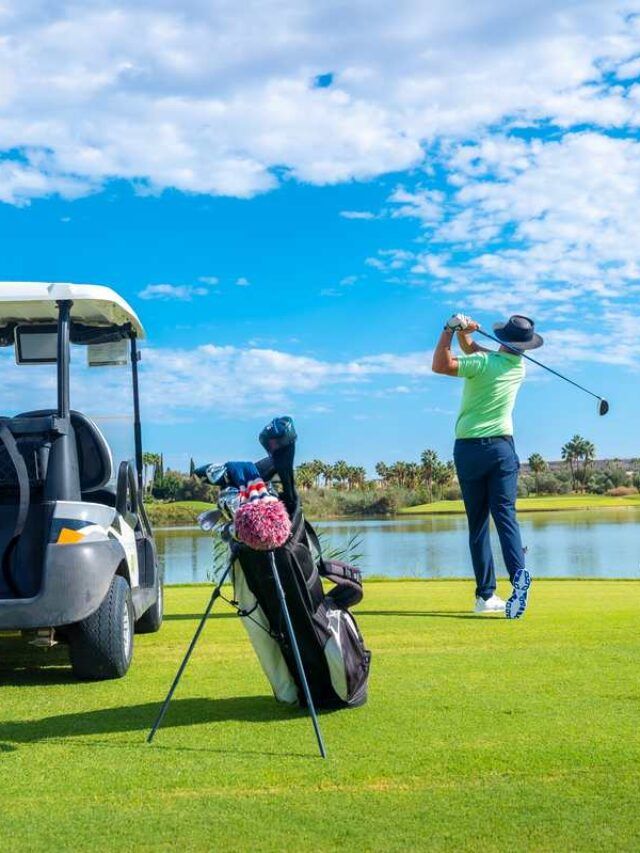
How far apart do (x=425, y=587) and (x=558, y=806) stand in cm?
761

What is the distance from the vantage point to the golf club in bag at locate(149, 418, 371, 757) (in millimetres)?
4340

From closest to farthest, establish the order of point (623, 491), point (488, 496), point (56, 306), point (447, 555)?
point (56, 306)
point (488, 496)
point (447, 555)
point (623, 491)

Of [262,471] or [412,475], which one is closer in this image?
[262,471]

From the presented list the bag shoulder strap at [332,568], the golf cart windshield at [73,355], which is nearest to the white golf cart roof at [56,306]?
the golf cart windshield at [73,355]

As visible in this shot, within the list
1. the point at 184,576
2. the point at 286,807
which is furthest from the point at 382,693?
the point at 184,576

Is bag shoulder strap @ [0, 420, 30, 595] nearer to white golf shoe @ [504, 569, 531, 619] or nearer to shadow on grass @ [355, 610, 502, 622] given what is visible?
shadow on grass @ [355, 610, 502, 622]

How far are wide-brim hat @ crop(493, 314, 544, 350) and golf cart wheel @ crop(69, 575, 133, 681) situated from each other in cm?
392

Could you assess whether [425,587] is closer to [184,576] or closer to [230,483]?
[230,483]

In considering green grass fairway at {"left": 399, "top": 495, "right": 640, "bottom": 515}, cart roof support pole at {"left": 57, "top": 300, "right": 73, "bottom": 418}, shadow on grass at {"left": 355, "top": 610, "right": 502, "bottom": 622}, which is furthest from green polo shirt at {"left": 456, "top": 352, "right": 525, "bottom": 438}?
green grass fairway at {"left": 399, "top": 495, "right": 640, "bottom": 515}

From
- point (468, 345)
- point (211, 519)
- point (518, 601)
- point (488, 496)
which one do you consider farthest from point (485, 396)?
point (211, 519)

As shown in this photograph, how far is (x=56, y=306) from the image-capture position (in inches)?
245

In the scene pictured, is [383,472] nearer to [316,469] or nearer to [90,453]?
[316,469]

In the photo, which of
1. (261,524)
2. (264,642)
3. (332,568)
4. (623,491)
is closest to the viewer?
(261,524)

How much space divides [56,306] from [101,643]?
2009 millimetres
